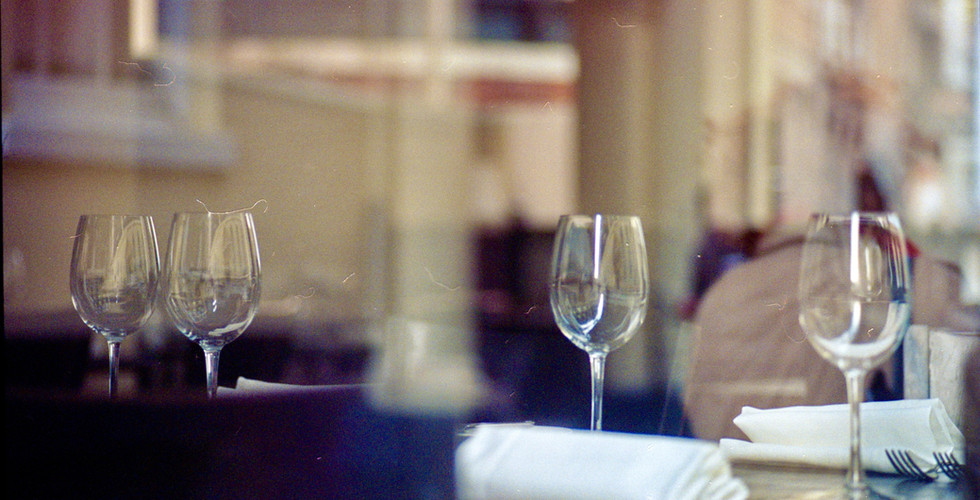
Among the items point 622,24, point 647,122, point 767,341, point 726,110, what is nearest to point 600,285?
point 767,341

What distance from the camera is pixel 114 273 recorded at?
37cm

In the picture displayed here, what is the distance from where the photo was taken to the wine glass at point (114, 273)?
37cm

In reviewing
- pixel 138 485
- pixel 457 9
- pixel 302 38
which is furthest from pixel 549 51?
pixel 138 485

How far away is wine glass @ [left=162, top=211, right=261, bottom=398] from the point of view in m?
0.36

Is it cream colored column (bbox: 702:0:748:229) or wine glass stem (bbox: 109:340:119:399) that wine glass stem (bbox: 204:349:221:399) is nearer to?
wine glass stem (bbox: 109:340:119:399)

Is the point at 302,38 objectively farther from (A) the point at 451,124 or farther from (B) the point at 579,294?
(B) the point at 579,294

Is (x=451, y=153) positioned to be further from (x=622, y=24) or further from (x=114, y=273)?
(x=114, y=273)

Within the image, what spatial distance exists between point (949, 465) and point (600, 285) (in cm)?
16

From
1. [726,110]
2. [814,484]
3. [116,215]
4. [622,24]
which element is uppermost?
[622,24]

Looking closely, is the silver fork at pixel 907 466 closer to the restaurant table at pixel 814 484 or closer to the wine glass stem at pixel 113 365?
the restaurant table at pixel 814 484

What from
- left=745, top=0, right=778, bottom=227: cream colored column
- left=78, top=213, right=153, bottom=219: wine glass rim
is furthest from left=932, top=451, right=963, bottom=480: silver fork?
left=745, top=0, right=778, bottom=227: cream colored column

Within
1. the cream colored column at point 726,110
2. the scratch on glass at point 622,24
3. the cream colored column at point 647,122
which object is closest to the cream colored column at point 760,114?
the cream colored column at point 726,110

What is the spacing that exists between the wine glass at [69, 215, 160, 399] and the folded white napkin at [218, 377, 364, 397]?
6cm

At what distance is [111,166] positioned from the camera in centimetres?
48
